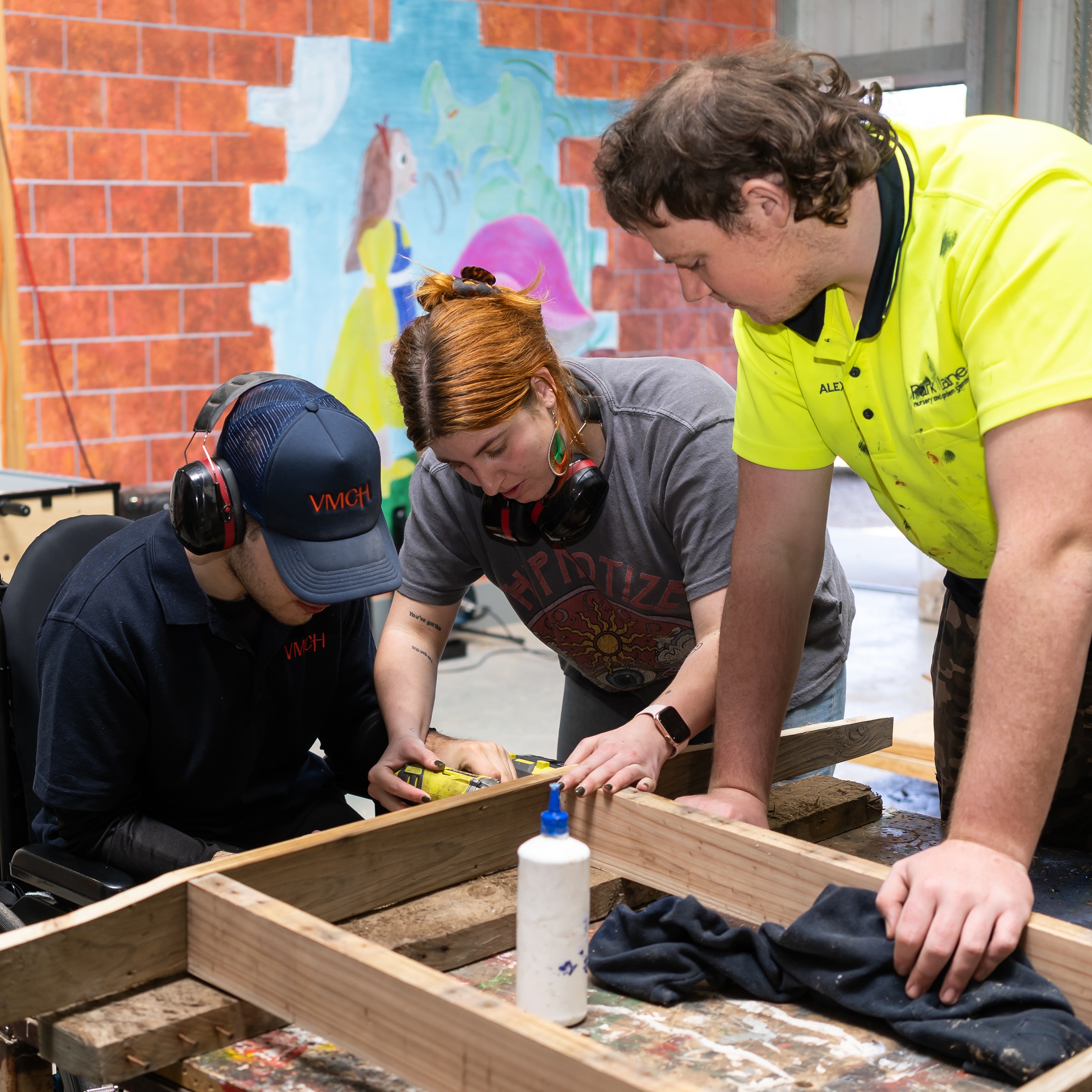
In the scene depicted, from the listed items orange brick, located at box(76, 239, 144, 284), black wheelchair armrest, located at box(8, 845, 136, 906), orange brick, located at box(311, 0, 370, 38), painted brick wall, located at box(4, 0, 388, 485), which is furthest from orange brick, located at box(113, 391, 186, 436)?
black wheelchair armrest, located at box(8, 845, 136, 906)

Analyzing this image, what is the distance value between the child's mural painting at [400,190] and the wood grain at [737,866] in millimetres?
3394

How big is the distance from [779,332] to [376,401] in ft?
12.4

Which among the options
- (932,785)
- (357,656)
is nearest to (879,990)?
(357,656)

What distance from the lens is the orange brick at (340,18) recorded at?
4789mm

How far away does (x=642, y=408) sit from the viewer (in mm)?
1863

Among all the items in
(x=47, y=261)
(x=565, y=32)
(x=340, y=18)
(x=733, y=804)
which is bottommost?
(x=733, y=804)

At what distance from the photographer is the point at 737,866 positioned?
1358 millimetres

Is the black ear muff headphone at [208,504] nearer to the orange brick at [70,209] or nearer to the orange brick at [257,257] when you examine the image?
the orange brick at [70,209]

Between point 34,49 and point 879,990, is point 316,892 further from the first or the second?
point 34,49

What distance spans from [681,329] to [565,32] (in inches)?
55.6

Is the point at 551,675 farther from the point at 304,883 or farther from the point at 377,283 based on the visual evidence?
the point at 304,883

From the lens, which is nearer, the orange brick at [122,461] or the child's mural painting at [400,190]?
the orange brick at [122,461]

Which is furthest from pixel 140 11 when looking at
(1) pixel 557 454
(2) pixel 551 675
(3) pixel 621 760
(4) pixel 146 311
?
(3) pixel 621 760

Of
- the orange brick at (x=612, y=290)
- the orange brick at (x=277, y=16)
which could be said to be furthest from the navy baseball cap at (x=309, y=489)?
the orange brick at (x=612, y=290)
